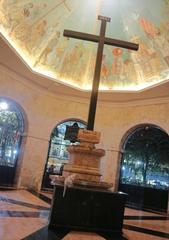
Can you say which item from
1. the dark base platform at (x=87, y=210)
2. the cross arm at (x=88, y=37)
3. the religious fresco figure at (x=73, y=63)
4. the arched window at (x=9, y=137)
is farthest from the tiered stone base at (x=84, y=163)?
the religious fresco figure at (x=73, y=63)

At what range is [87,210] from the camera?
4906 mm

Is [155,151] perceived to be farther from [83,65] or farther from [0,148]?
[0,148]

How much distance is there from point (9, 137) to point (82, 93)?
13.6ft

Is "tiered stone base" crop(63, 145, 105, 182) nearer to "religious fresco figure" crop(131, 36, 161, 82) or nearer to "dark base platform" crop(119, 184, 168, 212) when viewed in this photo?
"dark base platform" crop(119, 184, 168, 212)

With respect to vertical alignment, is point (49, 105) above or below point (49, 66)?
below

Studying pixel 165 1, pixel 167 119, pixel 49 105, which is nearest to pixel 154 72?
pixel 167 119

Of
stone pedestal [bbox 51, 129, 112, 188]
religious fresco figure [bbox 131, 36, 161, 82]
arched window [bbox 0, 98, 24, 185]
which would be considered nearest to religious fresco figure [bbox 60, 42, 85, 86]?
religious fresco figure [bbox 131, 36, 161, 82]

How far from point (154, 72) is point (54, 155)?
640 centimetres

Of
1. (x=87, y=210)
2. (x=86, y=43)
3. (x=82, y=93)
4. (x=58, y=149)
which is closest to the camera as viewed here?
(x=87, y=210)

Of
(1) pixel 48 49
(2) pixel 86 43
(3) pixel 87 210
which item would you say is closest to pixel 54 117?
(1) pixel 48 49

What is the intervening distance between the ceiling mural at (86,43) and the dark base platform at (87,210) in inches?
286

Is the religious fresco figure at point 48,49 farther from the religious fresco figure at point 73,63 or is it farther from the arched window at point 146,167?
the arched window at point 146,167

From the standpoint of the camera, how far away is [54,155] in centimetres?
1359

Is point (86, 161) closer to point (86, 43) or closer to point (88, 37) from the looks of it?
point (88, 37)
